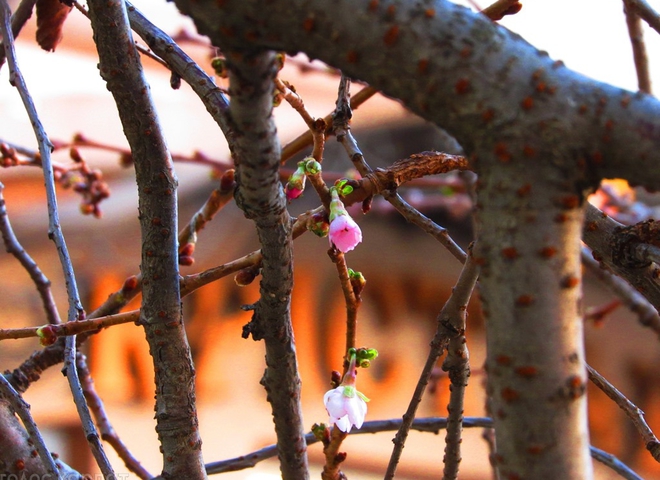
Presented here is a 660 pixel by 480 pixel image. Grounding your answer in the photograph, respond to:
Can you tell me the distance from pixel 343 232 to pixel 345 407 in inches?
5.0

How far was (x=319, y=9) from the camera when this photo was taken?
0.21m

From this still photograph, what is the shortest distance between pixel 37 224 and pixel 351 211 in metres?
0.88

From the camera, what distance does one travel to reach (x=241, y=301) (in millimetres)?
1462

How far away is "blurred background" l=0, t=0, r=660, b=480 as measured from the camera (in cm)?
139

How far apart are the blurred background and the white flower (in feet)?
3.17

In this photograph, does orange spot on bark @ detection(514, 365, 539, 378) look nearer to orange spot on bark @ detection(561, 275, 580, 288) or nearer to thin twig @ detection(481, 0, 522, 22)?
orange spot on bark @ detection(561, 275, 580, 288)

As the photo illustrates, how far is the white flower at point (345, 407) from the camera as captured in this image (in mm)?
391

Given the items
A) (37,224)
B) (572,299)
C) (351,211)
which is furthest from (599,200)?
(37,224)

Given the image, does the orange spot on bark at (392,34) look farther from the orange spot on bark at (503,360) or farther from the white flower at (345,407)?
the white flower at (345,407)

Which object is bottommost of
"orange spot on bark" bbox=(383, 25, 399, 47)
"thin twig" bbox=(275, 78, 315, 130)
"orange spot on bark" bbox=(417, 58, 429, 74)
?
"orange spot on bark" bbox=(417, 58, 429, 74)

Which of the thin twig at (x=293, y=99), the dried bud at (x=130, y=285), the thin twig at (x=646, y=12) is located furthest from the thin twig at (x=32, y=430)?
the thin twig at (x=646, y=12)

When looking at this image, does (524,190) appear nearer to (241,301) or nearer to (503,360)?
(503,360)

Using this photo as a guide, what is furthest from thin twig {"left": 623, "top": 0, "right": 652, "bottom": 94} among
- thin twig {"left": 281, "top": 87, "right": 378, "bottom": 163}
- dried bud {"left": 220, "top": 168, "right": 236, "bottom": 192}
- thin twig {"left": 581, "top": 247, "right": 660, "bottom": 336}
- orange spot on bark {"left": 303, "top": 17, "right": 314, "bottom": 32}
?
orange spot on bark {"left": 303, "top": 17, "right": 314, "bottom": 32}

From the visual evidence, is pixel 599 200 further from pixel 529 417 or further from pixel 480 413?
pixel 529 417
